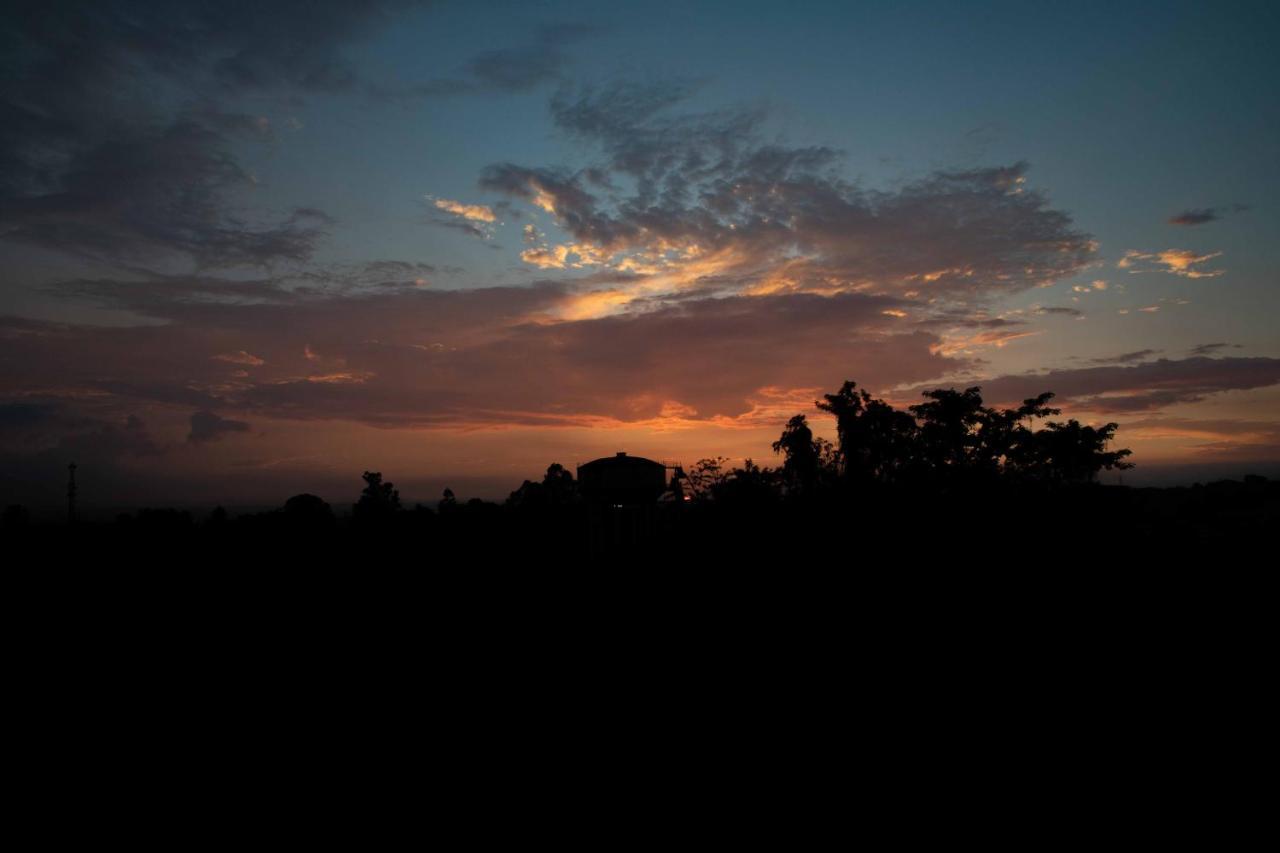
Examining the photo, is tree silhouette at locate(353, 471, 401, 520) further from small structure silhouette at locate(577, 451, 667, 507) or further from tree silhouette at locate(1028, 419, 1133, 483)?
tree silhouette at locate(1028, 419, 1133, 483)

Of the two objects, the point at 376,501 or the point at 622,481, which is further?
the point at 376,501

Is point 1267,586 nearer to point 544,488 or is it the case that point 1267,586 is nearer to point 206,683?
point 206,683

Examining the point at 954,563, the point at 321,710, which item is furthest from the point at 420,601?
the point at 954,563

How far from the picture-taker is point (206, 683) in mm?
14312

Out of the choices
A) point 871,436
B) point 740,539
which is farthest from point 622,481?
point 871,436

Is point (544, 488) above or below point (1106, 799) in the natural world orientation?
above

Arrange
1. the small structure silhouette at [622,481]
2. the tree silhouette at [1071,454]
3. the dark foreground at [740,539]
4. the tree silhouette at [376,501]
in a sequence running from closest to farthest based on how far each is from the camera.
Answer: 1. the dark foreground at [740,539]
2. the small structure silhouette at [622,481]
3. the tree silhouette at [1071,454]
4. the tree silhouette at [376,501]

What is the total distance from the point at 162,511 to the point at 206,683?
59.4 metres

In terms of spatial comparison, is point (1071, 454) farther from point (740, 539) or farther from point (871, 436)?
point (740, 539)

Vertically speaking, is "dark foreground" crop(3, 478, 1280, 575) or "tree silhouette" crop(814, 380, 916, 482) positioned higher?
"tree silhouette" crop(814, 380, 916, 482)

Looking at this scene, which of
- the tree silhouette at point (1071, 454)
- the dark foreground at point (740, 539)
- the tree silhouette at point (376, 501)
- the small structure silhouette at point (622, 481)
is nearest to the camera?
the dark foreground at point (740, 539)

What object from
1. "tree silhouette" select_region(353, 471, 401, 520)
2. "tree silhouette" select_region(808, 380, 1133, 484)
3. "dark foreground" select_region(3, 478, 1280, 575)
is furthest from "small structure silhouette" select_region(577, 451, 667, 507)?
"tree silhouette" select_region(353, 471, 401, 520)

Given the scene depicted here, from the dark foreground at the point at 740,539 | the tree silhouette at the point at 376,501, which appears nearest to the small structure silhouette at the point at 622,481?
the dark foreground at the point at 740,539

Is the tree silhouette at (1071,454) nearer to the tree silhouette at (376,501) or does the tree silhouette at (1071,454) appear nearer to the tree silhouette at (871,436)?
the tree silhouette at (871,436)
